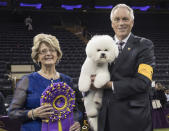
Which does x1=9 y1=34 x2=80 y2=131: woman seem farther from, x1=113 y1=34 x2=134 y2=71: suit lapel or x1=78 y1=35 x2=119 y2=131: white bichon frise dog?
x1=113 y1=34 x2=134 y2=71: suit lapel

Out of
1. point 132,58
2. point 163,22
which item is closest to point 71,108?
point 132,58

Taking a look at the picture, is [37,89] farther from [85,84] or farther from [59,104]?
[85,84]

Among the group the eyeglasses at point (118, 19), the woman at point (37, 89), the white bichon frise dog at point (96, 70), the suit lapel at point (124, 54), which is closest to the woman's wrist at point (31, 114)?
the woman at point (37, 89)

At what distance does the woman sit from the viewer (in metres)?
1.74

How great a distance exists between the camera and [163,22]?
1680cm

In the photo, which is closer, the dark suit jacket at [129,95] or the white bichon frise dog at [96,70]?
the dark suit jacket at [129,95]

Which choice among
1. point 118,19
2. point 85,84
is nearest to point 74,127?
point 85,84

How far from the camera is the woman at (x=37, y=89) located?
1.74 m

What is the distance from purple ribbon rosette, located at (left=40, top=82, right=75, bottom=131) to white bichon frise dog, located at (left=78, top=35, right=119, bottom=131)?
0.50 ft

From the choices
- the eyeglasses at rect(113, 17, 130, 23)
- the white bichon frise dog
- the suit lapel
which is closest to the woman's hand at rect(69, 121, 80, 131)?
the white bichon frise dog

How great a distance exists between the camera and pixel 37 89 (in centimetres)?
180

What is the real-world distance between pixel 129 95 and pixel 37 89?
2.03ft

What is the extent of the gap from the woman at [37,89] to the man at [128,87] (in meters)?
0.28

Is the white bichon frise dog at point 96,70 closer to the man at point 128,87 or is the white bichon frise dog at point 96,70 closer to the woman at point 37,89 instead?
the man at point 128,87
